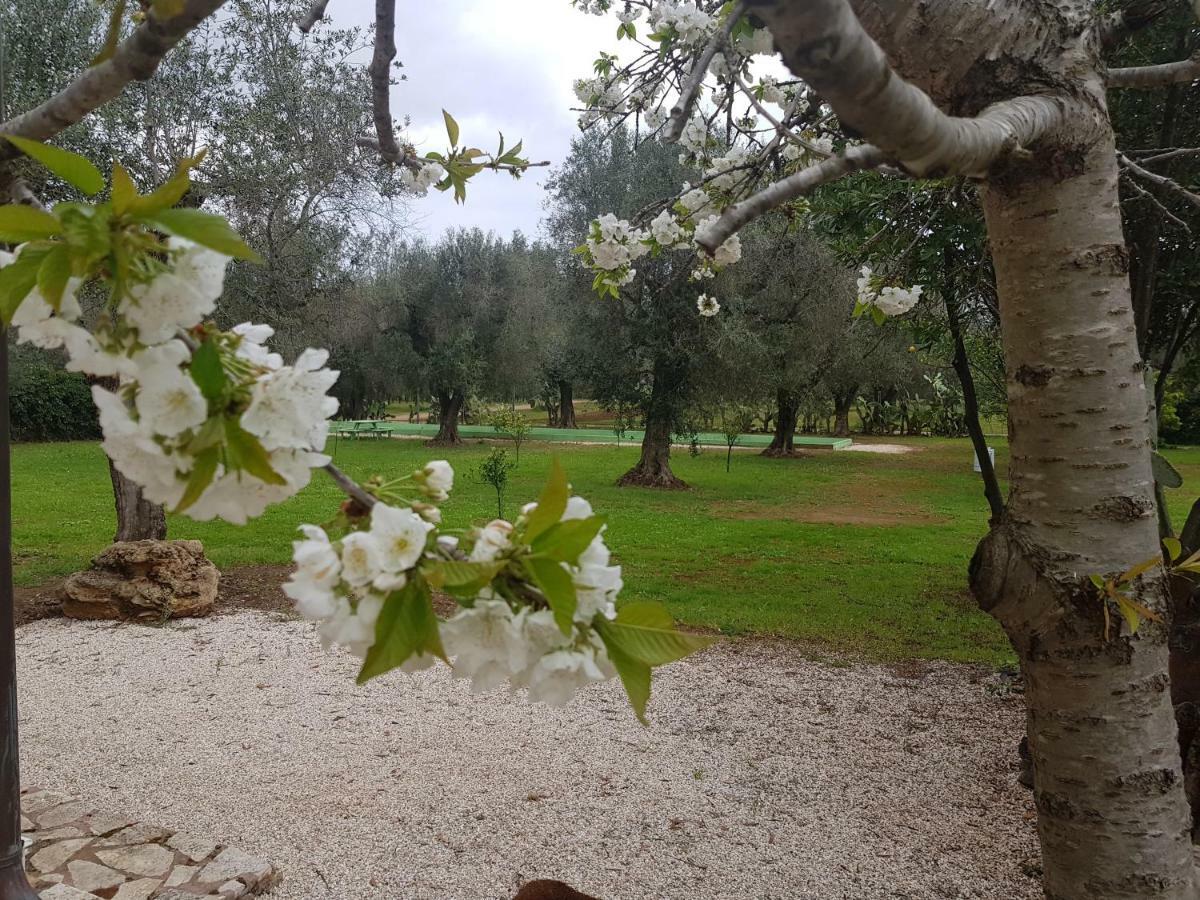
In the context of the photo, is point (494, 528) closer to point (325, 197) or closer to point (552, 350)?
point (325, 197)

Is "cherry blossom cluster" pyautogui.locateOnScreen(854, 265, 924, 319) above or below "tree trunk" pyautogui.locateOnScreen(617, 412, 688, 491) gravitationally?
above

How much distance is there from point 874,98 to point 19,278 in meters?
0.78

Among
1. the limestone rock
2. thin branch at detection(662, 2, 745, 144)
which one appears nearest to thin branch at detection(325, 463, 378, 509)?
thin branch at detection(662, 2, 745, 144)

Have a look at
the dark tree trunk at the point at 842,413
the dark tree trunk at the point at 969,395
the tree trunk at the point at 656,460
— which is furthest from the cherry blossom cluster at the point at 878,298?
the dark tree trunk at the point at 842,413

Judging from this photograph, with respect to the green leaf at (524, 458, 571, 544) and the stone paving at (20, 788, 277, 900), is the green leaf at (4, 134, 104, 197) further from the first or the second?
the stone paving at (20, 788, 277, 900)

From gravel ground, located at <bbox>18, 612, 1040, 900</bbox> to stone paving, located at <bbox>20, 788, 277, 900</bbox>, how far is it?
21cm

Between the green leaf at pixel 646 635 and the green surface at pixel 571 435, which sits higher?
the green leaf at pixel 646 635

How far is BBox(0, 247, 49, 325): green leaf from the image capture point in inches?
21.6

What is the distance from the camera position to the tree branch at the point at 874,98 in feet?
2.42

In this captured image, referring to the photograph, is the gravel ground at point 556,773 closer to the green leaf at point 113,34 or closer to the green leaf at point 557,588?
the green leaf at point 557,588

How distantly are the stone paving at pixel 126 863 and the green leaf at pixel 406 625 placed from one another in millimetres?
2400

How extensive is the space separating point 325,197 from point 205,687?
776 cm

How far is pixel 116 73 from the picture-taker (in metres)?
1.02

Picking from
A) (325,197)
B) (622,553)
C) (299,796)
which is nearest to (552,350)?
(325,197)
